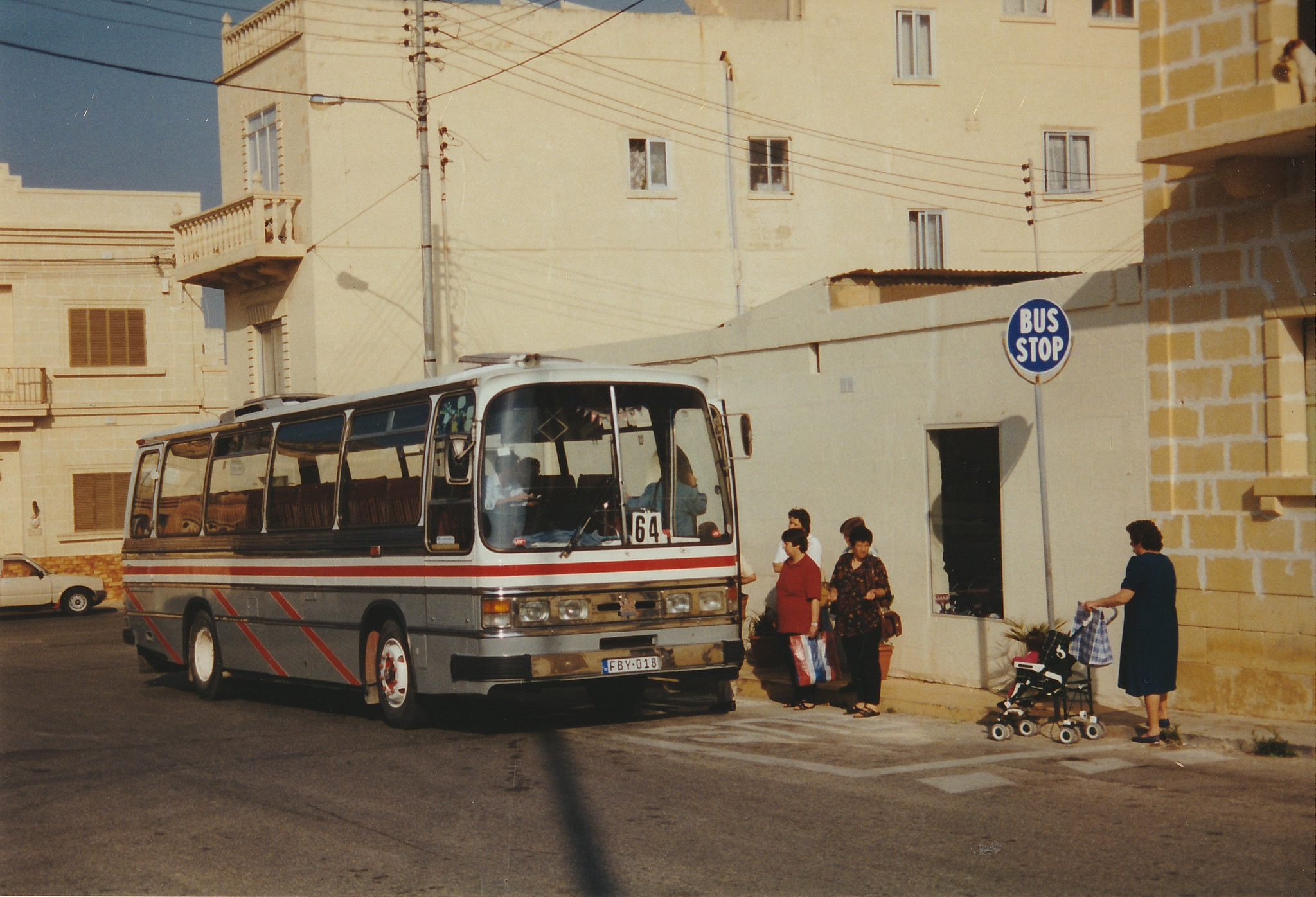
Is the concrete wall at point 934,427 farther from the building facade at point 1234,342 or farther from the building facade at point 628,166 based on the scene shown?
the building facade at point 628,166

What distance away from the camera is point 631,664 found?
11680mm

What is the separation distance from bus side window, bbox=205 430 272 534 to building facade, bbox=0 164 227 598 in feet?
77.8

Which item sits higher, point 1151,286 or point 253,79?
point 253,79

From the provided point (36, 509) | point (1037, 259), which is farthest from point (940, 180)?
point (36, 509)

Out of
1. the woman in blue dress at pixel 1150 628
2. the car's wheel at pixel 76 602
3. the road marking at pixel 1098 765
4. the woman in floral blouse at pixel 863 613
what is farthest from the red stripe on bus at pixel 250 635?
the car's wheel at pixel 76 602

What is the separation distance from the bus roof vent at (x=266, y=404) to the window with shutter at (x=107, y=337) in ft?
82.9

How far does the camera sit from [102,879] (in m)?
7.12

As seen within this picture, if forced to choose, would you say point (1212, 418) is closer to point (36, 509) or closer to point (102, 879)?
point (102, 879)

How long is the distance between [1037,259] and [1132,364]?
1988cm

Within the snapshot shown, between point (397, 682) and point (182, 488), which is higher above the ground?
point (182, 488)

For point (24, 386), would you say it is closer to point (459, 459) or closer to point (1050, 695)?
point (459, 459)

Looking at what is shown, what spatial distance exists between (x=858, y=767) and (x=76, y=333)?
34395 millimetres

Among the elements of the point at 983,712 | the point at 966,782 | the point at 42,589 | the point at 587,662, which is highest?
the point at 587,662

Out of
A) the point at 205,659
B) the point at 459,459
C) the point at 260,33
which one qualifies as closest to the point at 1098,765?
the point at 459,459
